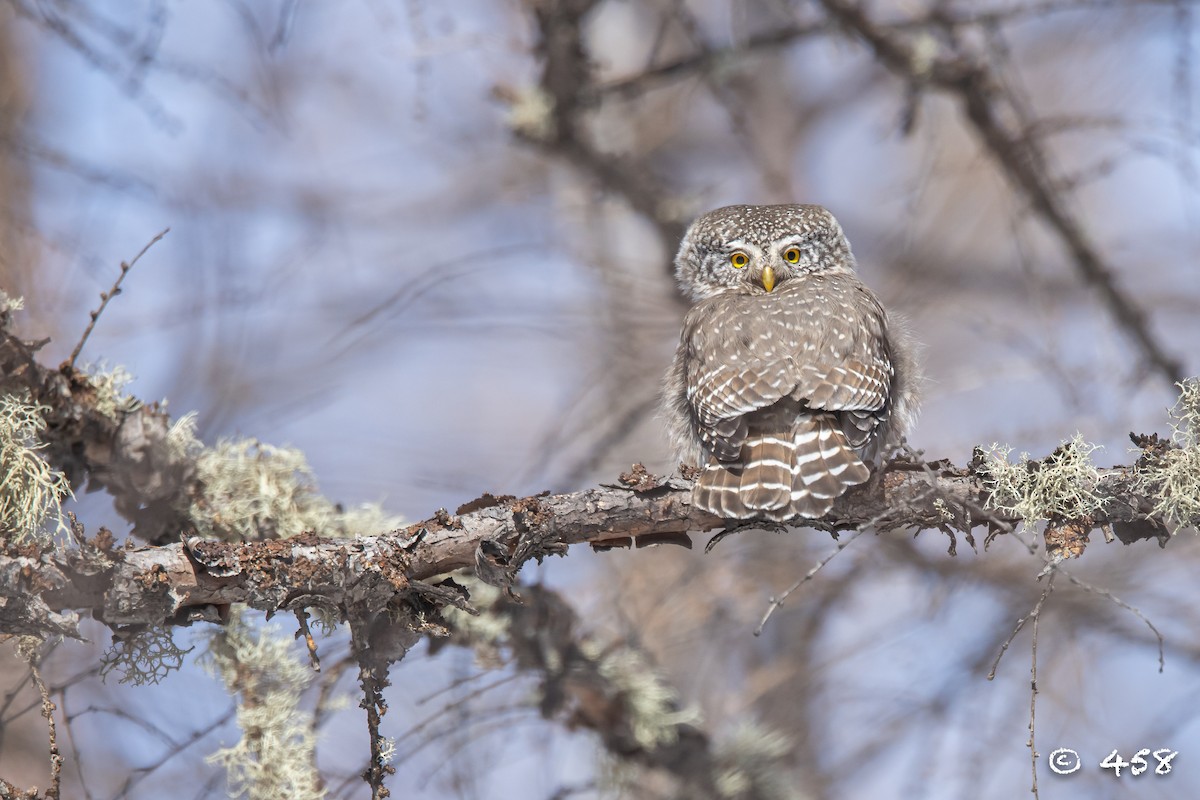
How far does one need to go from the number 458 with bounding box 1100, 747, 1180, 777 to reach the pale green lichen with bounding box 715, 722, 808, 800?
121cm

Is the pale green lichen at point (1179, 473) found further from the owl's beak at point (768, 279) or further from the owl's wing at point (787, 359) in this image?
the owl's beak at point (768, 279)

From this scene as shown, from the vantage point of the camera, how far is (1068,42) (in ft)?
31.2

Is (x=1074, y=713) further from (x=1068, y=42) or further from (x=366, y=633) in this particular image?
(x=1068, y=42)

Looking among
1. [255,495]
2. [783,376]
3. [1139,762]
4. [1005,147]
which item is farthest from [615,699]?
[1005,147]

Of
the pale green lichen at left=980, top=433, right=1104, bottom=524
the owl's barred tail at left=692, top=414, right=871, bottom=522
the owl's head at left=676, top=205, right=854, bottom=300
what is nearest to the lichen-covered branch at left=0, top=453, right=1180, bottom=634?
the pale green lichen at left=980, top=433, right=1104, bottom=524

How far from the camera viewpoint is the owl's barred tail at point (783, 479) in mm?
3193

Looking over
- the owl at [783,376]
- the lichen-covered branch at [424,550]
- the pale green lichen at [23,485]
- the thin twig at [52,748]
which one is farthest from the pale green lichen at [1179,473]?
the pale green lichen at [23,485]

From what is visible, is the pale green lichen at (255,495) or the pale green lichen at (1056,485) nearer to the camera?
the pale green lichen at (1056,485)

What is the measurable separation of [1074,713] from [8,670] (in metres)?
4.13

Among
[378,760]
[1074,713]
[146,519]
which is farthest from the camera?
[1074,713]

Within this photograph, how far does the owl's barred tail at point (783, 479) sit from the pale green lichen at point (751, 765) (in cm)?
147

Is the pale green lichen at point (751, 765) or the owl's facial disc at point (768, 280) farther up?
the owl's facial disc at point (768, 280)

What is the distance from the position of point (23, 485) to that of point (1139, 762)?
404cm

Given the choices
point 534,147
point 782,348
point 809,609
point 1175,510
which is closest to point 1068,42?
point 534,147
